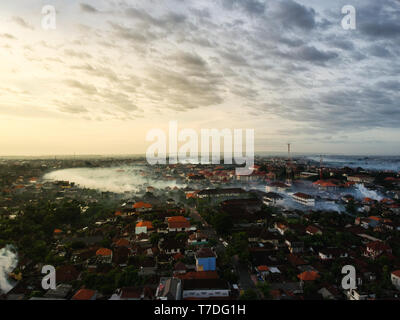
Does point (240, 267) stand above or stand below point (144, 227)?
below

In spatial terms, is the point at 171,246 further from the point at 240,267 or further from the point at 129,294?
the point at 129,294

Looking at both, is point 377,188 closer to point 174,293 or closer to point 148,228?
point 148,228

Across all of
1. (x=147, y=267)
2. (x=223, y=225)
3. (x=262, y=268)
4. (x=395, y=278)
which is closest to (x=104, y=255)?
(x=147, y=267)

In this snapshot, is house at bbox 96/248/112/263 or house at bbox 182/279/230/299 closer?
house at bbox 182/279/230/299

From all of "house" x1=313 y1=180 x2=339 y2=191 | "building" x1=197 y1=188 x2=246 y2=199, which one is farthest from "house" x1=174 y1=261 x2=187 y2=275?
"house" x1=313 y1=180 x2=339 y2=191

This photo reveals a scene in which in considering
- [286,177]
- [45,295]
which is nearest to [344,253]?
[45,295]

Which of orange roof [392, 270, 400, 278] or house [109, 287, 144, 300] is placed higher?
orange roof [392, 270, 400, 278]

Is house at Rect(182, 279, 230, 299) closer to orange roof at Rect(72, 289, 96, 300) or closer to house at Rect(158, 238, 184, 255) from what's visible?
orange roof at Rect(72, 289, 96, 300)
